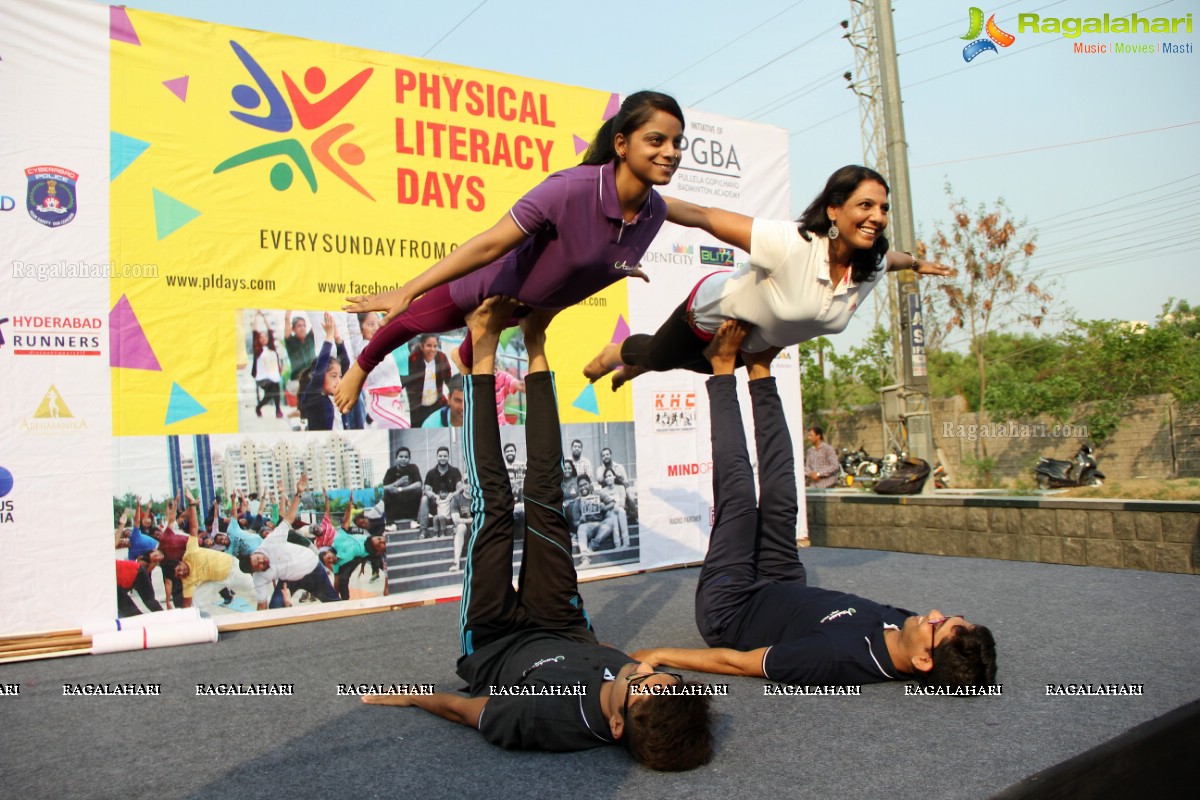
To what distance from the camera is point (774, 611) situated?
9.61 ft

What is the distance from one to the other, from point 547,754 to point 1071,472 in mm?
11200

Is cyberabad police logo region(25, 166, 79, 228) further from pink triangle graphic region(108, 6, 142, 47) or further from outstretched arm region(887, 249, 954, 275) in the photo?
outstretched arm region(887, 249, 954, 275)

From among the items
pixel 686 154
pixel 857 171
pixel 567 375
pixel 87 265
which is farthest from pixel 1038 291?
pixel 87 265

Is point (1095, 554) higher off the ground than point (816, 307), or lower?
lower

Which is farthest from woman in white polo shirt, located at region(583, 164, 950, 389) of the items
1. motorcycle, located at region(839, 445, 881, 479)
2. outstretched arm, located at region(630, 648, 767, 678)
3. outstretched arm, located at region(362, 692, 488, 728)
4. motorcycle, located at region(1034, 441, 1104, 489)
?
motorcycle, located at region(839, 445, 881, 479)

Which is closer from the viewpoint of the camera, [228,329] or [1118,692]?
[1118,692]

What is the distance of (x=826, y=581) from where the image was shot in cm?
462

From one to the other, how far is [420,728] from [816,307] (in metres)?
1.88

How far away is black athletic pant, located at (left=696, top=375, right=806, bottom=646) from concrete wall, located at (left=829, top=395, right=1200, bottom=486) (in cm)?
996

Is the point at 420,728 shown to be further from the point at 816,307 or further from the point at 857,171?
the point at 857,171

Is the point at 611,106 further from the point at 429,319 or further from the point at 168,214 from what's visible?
the point at 429,319

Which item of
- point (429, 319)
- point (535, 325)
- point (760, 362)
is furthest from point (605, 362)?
point (429, 319)

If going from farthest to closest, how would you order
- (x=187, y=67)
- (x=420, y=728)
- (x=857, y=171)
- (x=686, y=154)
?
(x=686, y=154) → (x=187, y=67) → (x=857, y=171) → (x=420, y=728)

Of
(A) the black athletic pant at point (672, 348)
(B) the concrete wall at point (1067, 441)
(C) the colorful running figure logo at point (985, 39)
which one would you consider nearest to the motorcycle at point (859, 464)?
(B) the concrete wall at point (1067, 441)
